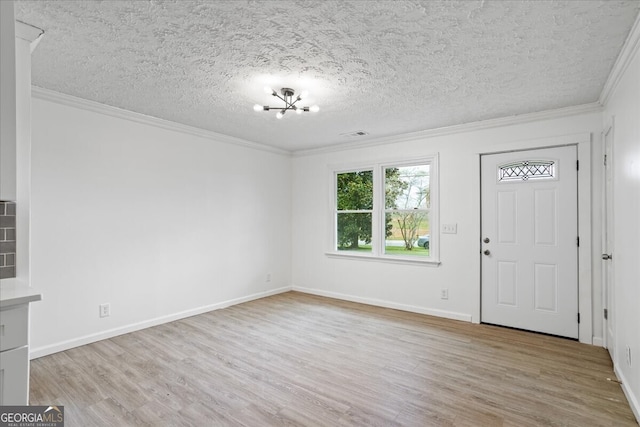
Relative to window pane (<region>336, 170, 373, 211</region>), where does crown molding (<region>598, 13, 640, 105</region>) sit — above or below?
above

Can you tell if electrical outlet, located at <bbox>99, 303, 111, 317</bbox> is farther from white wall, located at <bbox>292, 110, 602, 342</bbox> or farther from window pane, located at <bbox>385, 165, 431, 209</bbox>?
window pane, located at <bbox>385, 165, 431, 209</bbox>

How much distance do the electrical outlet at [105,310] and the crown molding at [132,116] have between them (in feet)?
6.60

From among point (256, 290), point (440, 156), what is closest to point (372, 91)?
point (440, 156)

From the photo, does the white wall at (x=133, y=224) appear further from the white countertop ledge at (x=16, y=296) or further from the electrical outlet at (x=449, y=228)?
the electrical outlet at (x=449, y=228)

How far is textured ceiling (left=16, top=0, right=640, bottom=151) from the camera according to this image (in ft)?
6.17

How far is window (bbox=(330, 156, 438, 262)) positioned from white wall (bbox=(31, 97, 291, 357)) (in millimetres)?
1291

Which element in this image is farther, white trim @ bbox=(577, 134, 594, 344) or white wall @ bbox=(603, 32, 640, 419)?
white trim @ bbox=(577, 134, 594, 344)

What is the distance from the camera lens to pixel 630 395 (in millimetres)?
2264

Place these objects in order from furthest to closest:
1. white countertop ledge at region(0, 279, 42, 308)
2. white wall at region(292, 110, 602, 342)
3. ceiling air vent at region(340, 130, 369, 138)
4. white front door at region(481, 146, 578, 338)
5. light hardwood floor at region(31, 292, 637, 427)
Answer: ceiling air vent at region(340, 130, 369, 138)
white wall at region(292, 110, 602, 342)
white front door at region(481, 146, 578, 338)
light hardwood floor at region(31, 292, 637, 427)
white countertop ledge at region(0, 279, 42, 308)

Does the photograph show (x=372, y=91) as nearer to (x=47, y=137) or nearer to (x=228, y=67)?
(x=228, y=67)

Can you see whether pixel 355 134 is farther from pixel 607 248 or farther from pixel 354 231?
pixel 607 248

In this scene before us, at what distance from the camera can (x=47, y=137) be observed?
10.2 feet

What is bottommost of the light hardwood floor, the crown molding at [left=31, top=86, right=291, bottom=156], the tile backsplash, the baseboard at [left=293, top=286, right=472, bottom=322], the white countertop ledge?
the light hardwood floor

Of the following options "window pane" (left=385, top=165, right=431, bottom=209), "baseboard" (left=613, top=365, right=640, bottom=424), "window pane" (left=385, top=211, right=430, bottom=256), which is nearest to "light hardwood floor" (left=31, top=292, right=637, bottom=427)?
"baseboard" (left=613, top=365, right=640, bottom=424)
